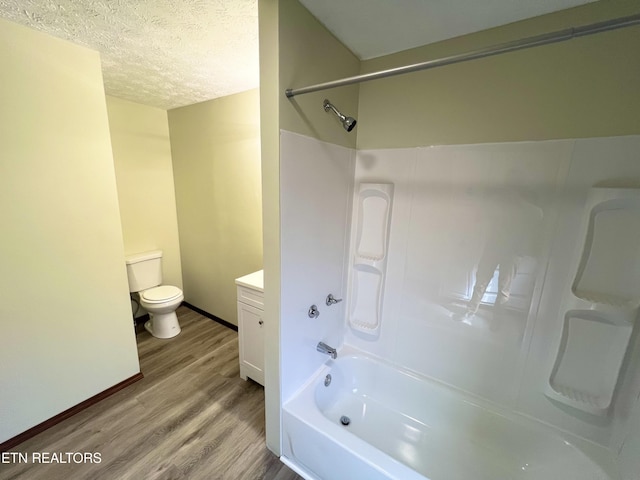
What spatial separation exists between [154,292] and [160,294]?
0.09 m

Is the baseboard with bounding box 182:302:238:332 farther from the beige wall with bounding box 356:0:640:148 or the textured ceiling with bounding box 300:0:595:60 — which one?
the textured ceiling with bounding box 300:0:595:60

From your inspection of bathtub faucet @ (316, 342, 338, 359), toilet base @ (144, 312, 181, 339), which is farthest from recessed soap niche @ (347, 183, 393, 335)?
toilet base @ (144, 312, 181, 339)

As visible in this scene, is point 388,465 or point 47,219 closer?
point 388,465

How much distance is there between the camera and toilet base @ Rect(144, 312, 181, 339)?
8.39 feet

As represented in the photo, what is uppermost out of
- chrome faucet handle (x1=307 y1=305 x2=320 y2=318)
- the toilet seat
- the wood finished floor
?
chrome faucet handle (x1=307 y1=305 x2=320 y2=318)

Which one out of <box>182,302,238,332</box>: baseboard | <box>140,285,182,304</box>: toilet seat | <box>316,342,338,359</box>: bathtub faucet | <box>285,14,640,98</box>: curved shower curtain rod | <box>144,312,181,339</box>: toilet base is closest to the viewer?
<box>285,14,640,98</box>: curved shower curtain rod

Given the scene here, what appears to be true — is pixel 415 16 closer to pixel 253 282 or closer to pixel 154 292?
pixel 253 282

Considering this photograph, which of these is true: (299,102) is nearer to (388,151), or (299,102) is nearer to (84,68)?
(388,151)

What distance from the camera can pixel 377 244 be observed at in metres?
1.70

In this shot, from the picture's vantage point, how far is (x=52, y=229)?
1497mm

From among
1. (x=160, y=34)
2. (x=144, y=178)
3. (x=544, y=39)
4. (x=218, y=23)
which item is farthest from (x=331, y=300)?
(x=144, y=178)

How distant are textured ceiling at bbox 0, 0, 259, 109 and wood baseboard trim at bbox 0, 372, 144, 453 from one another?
7.43 ft

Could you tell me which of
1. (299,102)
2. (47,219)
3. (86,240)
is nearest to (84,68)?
(47,219)

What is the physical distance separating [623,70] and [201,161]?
2.88 m
